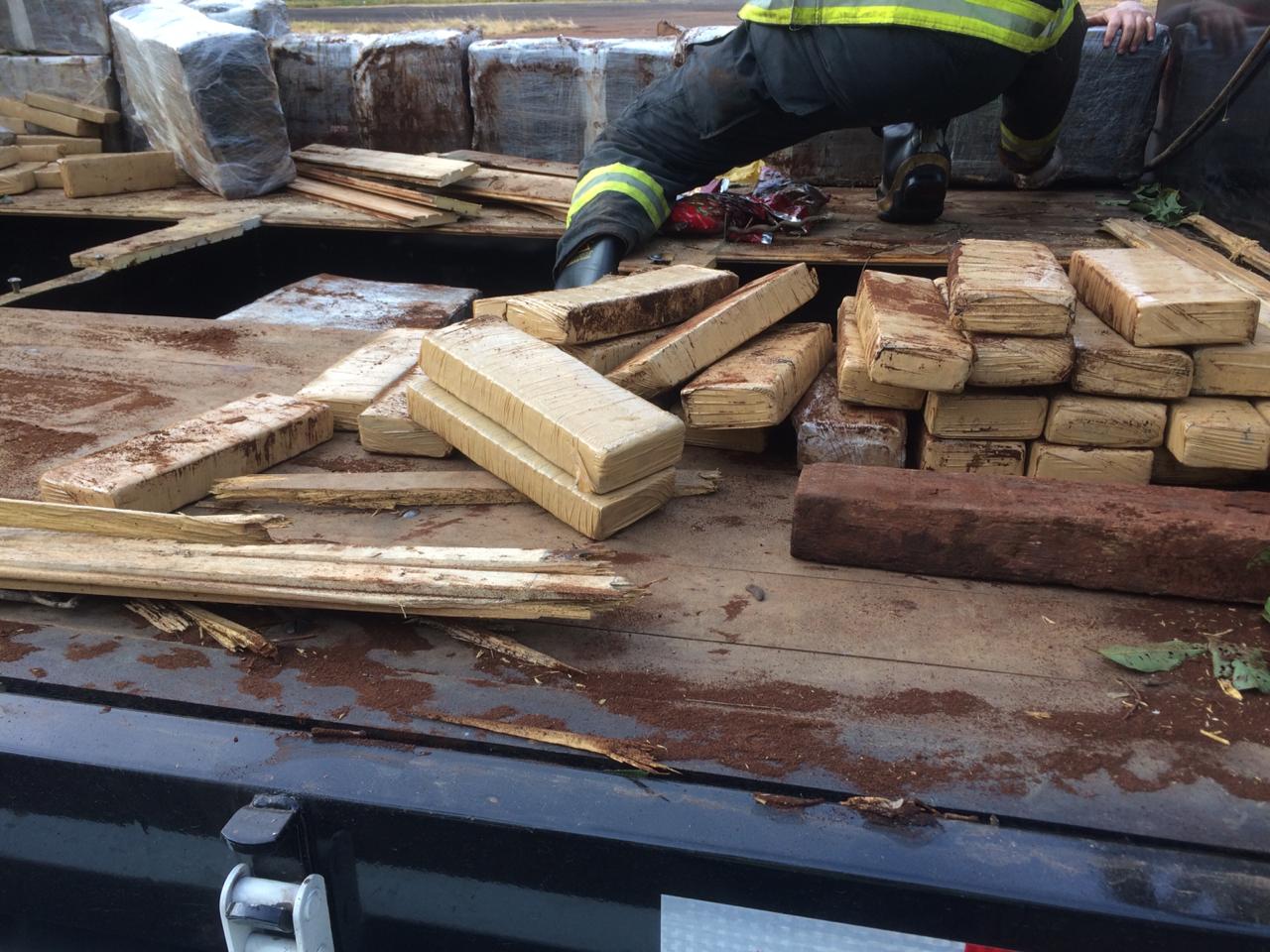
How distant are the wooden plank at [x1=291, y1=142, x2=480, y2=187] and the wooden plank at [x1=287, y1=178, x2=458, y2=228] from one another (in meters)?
0.13

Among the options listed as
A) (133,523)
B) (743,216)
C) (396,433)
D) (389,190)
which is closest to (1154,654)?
(396,433)

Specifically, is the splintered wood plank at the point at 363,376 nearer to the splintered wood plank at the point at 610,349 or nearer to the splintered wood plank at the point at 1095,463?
the splintered wood plank at the point at 610,349

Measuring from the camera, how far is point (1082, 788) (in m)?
1.29

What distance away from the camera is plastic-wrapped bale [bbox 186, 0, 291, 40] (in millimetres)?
6316

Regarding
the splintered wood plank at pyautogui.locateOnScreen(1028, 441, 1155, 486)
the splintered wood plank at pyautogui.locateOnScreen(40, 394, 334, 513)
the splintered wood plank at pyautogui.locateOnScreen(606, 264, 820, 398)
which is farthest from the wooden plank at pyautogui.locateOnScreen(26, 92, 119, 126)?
the splintered wood plank at pyautogui.locateOnScreen(1028, 441, 1155, 486)

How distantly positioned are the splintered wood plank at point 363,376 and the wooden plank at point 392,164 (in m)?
2.16

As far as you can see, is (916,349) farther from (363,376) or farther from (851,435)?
(363,376)

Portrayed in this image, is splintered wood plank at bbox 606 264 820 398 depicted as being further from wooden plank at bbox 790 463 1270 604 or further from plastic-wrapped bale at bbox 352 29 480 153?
plastic-wrapped bale at bbox 352 29 480 153

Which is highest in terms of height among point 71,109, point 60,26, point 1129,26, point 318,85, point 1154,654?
point 60,26

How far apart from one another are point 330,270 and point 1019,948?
15.0 feet

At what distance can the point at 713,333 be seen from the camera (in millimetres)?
2398

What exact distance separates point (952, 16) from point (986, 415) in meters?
1.93

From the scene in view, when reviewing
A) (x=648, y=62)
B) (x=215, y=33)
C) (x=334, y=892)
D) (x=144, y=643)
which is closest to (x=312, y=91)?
(x=215, y=33)

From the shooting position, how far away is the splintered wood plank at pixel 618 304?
2.37 metres
